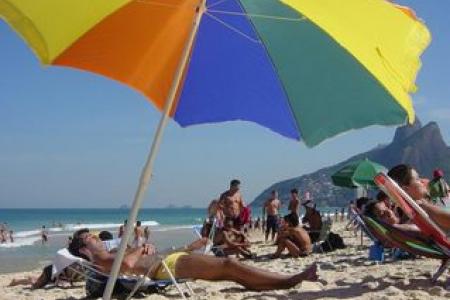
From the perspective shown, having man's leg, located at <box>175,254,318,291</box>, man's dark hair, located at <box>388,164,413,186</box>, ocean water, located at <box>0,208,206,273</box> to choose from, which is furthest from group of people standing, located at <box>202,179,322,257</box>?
ocean water, located at <box>0,208,206,273</box>

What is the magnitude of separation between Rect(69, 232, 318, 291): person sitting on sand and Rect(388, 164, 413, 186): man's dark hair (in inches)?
45.4

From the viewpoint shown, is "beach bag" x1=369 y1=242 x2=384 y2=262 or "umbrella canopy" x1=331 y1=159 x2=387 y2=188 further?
"umbrella canopy" x1=331 y1=159 x2=387 y2=188

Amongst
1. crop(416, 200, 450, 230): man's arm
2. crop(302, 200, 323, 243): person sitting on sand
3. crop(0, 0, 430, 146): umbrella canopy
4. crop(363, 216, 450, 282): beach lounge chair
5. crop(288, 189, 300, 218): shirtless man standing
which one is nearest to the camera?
crop(0, 0, 430, 146): umbrella canopy

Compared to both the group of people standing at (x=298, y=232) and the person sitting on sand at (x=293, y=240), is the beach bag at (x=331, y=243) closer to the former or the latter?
the group of people standing at (x=298, y=232)

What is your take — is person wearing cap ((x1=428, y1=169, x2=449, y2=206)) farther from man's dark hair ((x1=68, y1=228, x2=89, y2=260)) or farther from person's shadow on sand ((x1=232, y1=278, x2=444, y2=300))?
man's dark hair ((x1=68, y1=228, x2=89, y2=260))

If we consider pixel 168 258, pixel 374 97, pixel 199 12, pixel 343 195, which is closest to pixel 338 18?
pixel 374 97

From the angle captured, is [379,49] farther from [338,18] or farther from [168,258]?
[168,258]

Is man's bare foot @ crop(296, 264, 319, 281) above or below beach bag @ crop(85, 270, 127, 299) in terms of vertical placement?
above

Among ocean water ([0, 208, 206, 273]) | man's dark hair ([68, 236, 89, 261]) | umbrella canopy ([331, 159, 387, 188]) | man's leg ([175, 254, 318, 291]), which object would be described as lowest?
ocean water ([0, 208, 206, 273])

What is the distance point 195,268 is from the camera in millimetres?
5141

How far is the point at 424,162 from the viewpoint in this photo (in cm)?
11031

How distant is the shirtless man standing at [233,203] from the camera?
33.2 ft

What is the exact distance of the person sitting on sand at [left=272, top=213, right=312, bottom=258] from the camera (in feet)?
33.3

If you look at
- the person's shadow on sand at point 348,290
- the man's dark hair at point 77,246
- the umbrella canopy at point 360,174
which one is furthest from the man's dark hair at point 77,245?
the umbrella canopy at point 360,174
